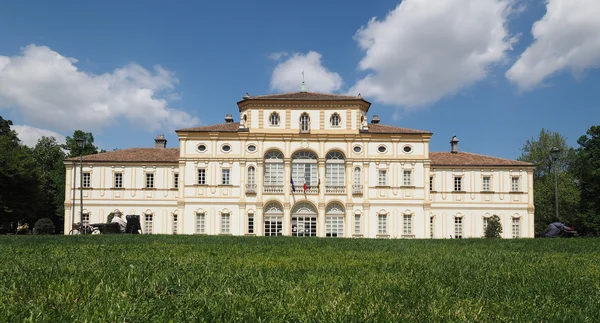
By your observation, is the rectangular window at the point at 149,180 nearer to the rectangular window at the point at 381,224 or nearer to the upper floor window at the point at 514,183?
the rectangular window at the point at 381,224

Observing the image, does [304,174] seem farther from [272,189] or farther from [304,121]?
[304,121]

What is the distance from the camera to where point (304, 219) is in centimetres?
4047

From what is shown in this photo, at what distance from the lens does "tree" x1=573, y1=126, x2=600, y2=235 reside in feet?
139

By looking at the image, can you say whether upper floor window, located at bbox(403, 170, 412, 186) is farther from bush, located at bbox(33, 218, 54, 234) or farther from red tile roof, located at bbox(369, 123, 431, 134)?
bush, located at bbox(33, 218, 54, 234)

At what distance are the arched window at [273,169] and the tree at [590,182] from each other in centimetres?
2611

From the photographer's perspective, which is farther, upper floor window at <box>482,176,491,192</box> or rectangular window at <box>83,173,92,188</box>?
upper floor window at <box>482,176,491,192</box>

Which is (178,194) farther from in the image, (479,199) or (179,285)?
(179,285)

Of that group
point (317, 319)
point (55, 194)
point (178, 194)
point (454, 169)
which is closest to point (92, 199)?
point (178, 194)

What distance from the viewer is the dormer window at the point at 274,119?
41156mm

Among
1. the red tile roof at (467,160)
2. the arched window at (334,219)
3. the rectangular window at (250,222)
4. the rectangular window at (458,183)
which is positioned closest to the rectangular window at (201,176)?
the rectangular window at (250,222)

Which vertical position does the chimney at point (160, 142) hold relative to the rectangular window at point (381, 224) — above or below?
above

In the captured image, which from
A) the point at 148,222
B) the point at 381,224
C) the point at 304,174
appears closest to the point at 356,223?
the point at 381,224

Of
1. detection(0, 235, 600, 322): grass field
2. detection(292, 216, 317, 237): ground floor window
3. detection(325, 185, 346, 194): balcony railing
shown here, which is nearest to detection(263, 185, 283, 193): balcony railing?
detection(292, 216, 317, 237): ground floor window

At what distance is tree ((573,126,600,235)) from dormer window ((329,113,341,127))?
21.8 metres
